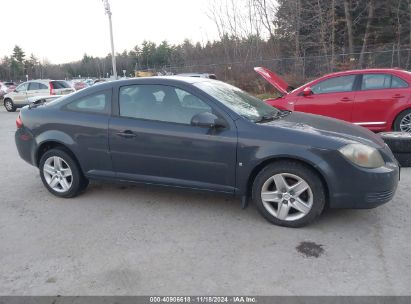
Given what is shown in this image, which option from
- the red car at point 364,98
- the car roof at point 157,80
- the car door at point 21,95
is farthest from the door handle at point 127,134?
the car door at point 21,95

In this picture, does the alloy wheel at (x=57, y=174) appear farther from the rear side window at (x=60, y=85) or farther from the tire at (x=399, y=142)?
the rear side window at (x=60, y=85)

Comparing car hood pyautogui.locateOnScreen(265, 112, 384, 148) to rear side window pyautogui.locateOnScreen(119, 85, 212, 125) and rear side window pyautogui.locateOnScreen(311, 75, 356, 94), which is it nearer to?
rear side window pyautogui.locateOnScreen(119, 85, 212, 125)

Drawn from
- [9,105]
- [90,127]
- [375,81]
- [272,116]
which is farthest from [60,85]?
[272,116]

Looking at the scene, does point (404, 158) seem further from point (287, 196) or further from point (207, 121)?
point (207, 121)

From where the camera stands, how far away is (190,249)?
333 cm

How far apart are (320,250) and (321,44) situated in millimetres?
21927

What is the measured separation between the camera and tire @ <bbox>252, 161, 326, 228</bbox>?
3537 mm

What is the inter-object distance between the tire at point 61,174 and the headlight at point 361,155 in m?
3.21

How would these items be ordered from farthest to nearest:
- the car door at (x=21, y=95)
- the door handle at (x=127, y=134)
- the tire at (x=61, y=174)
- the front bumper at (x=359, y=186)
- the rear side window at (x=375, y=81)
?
1. the car door at (x=21, y=95)
2. the rear side window at (x=375, y=81)
3. the tire at (x=61, y=174)
4. the door handle at (x=127, y=134)
5. the front bumper at (x=359, y=186)

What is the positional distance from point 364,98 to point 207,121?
4715 mm

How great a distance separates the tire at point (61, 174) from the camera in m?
4.62

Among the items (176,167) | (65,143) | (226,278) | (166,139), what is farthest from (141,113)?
(226,278)

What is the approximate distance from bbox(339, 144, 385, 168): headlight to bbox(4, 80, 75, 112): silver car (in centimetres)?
1624

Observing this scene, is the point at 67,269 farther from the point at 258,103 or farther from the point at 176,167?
the point at 258,103
